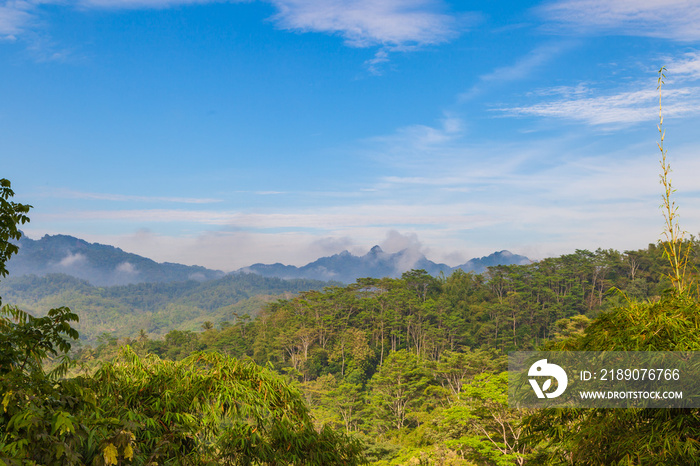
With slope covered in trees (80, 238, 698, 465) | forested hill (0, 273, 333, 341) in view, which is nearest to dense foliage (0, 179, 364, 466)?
slope covered in trees (80, 238, 698, 465)

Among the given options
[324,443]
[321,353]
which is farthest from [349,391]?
[324,443]

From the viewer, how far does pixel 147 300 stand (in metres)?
158

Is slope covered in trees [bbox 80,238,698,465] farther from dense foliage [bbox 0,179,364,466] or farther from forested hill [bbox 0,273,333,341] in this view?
forested hill [bbox 0,273,333,341]

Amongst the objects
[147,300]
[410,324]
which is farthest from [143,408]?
[147,300]

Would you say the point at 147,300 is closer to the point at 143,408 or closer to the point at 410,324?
the point at 410,324

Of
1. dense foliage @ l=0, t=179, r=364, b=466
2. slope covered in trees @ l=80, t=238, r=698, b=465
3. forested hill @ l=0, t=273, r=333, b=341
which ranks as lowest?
forested hill @ l=0, t=273, r=333, b=341

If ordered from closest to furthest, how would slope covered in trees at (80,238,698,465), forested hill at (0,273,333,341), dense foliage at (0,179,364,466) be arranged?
dense foliage at (0,179,364,466) < slope covered in trees at (80,238,698,465) < forested hill at (0,273,333,341)

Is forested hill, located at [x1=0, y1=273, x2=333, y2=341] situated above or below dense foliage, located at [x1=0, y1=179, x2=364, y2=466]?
below

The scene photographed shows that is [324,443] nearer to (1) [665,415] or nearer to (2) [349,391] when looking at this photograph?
(1) [665,415]

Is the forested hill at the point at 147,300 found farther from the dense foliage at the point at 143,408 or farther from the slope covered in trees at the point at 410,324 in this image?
the dense foliage at the point at 143,408

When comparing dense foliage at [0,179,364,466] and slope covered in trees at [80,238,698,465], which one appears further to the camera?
slope covered in trees at [80,238,698,465]

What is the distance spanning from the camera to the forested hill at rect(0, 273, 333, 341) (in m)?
115

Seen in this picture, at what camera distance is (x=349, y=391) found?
106ft

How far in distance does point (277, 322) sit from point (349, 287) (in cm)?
797
